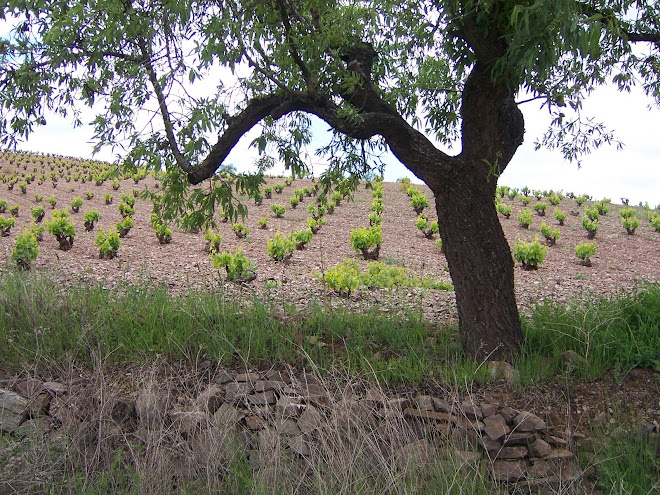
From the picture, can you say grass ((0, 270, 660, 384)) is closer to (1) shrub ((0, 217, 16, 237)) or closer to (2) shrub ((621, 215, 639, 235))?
(1) shrub ((0, 217, 16, 237))

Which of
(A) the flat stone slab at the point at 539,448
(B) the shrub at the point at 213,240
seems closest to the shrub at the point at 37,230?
(B) the shrub at the point at 213,240

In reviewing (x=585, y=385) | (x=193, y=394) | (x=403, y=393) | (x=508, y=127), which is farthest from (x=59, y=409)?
(x=508, y=127)

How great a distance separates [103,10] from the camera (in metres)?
4.52

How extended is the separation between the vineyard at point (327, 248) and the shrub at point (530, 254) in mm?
43

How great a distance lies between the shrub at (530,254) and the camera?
10.1 meters

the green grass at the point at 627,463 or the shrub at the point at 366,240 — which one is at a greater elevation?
the shrub at the point at 366,240

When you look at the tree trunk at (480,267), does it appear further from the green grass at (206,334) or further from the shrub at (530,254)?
the shrub at (530,254)

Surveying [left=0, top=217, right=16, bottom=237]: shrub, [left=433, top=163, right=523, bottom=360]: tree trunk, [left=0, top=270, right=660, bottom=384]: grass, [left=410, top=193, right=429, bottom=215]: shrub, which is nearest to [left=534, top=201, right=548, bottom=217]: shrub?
[left=410, top=193, right=429, bottom=215]: shrub

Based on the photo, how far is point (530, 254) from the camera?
33.4 feet

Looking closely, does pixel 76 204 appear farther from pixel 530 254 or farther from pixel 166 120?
pixel 166 120

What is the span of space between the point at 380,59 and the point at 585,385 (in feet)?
12.4

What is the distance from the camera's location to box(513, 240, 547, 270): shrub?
10.1 metres

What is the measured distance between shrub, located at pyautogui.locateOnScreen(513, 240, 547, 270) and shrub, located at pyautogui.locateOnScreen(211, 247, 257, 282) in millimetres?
5150

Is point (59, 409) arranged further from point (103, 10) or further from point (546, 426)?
point (546, 426)
